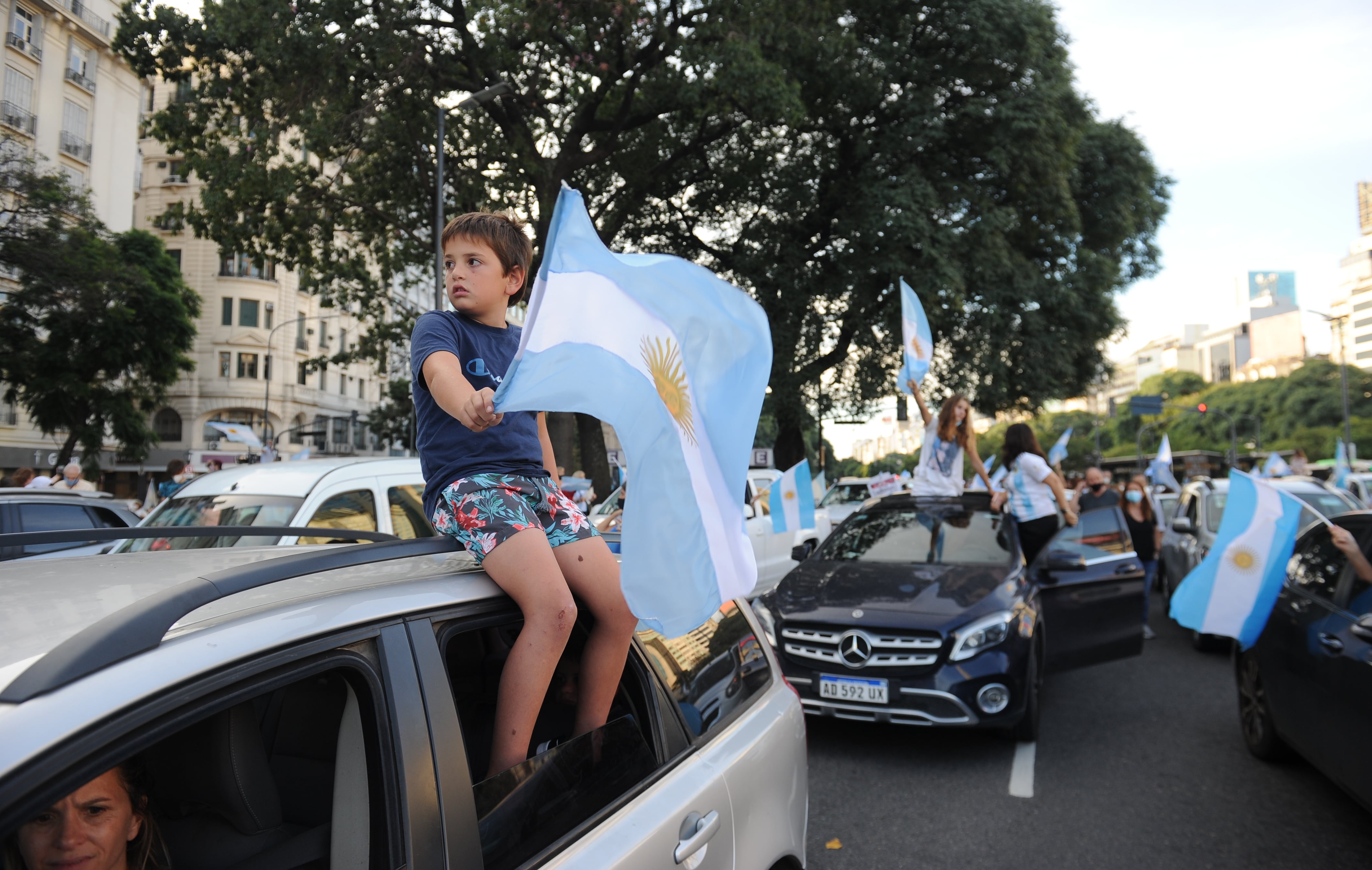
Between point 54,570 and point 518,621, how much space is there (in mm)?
837

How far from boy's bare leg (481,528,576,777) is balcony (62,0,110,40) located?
147ft

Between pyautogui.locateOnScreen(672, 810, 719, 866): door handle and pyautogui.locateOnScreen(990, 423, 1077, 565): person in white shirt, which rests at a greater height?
pyautogui.locateOnScreen(990, 423, 1077, 565): person in white shirt

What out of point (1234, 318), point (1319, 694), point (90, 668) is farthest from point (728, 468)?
point (1234, 318)

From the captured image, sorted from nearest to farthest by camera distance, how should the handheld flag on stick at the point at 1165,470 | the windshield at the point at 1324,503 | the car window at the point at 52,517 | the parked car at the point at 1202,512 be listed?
the car window at the point at 52,517 → the windshield at the point at 1324,503 → the parked car at the point at 1202,512 → the handheld flag on stick at the point at 1165,470

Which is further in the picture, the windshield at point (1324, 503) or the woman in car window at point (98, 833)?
the windshield at point (1324, 503)

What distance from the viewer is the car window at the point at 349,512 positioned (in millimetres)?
5414

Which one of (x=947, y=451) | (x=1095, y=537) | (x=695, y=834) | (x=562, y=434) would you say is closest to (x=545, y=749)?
(x=695, y=834)

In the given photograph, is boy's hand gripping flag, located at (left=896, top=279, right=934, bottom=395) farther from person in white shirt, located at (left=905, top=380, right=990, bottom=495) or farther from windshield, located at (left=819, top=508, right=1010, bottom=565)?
windshield, located at (left=819, top=508, right=1010, bottom=565)

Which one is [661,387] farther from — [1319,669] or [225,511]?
[225,511]

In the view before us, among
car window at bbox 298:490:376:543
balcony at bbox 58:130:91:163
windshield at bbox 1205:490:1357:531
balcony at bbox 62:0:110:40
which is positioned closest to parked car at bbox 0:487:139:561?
car window at bbox 298:490:376:543

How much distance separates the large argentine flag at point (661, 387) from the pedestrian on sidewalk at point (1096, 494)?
22.9 feet

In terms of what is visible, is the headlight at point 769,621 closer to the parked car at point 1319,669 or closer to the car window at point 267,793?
the parked car at point 1319,669

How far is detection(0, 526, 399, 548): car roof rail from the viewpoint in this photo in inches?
75.6

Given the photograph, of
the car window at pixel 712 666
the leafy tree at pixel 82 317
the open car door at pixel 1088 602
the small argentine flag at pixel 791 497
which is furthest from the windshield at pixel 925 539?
the leafy tree at pixel 82 317
